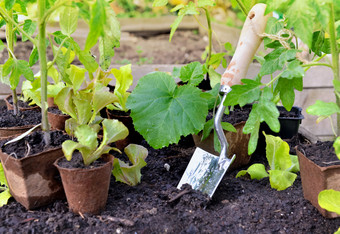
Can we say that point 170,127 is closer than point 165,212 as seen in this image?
No

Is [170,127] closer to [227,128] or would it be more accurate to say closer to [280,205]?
[227,128]

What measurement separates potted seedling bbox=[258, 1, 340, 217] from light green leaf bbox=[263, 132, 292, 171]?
0.40ft

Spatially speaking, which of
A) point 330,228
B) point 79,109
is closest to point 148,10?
point 79,109

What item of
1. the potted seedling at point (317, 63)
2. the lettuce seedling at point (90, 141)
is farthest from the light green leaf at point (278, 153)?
the lettuce seedling at point (90, 141)

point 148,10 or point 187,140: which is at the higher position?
point 187,140

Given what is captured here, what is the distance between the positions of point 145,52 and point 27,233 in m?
2.68

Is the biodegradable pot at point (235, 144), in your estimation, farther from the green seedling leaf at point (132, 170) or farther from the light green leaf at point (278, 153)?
the green seedling leaf at point (132, 170)

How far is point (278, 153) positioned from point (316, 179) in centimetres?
25

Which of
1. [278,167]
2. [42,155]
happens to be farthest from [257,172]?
[42,155]

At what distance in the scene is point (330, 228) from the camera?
1010mm

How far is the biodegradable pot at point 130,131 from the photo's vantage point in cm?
146

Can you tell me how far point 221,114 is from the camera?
4.18 feet

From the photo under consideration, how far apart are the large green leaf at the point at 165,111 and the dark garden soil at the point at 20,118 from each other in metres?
0.42

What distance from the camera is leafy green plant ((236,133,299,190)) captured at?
4.00 feet
